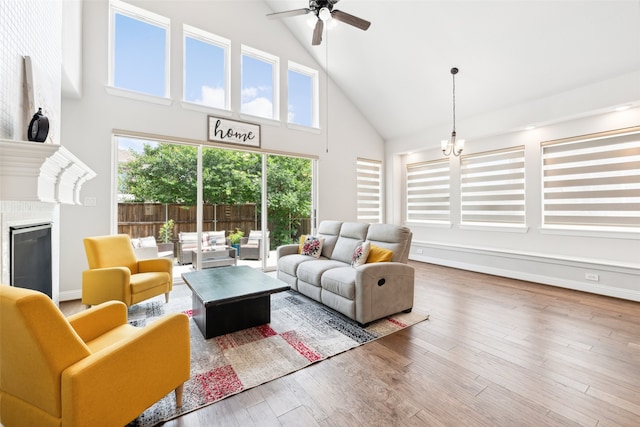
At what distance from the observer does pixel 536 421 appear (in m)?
1.61

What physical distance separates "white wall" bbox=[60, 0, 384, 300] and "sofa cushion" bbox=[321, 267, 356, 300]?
105 inches

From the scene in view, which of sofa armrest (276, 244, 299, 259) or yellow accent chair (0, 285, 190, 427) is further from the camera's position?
sofa armrest (276, 244, 299, 259)

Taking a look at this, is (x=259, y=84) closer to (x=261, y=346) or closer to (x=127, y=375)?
(x=261, y=346)

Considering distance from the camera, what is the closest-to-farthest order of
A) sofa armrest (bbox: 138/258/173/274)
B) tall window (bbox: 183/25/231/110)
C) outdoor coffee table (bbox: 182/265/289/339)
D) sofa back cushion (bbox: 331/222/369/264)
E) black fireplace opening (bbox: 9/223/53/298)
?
black fireplace opening (bbox: 9/223/53/298) → outdoor coffee table (bbox: 182/265/289/339) → sofa armrest (bbox: 138/258/173/274) → sofa back cushion (bbox: 331/222/369/264) → tall window (bbox: 183/25/231/110)

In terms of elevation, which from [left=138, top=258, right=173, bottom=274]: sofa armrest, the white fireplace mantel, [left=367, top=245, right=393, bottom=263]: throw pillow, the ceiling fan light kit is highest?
the ceiling fan light kit

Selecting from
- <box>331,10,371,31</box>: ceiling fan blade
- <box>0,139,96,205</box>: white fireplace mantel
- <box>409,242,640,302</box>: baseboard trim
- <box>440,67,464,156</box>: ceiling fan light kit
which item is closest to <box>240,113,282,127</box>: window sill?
<box>331,10,371,31</box>: ceiling fan blade

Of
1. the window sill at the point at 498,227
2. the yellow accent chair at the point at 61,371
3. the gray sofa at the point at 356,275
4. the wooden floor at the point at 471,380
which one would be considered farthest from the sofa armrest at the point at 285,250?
the window sill at the point at 498,227

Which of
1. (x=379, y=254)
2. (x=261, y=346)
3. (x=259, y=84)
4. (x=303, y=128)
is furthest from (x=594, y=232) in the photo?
(x=259, y=84)

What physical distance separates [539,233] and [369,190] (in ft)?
11.1

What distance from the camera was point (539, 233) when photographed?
4.59 m

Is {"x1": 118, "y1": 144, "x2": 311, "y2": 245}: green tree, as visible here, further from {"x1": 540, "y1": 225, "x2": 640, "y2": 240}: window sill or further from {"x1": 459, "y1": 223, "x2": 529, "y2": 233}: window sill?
{"x1": 540, "y1": 225, "x2": 640, "y2": 240}: window sill

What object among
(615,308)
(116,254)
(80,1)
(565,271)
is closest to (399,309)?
(615,308)

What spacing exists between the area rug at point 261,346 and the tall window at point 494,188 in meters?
3.12

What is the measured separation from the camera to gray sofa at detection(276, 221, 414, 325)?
2.83 m
